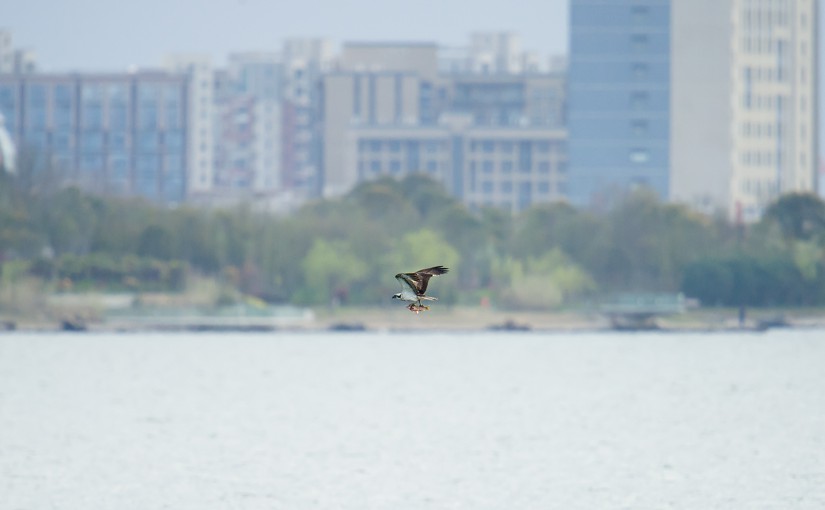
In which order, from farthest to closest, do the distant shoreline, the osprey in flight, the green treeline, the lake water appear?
the green treeline
the distant shoreline
the lake water
the osprey in flight

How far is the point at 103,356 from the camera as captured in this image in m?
154

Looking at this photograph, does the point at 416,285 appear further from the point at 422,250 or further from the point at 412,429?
the point at 422,250

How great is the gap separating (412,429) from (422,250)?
228 ft

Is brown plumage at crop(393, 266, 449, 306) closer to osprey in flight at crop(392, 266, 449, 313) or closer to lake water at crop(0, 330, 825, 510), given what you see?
osprey in flight at crop(392, 266, 449, 313)

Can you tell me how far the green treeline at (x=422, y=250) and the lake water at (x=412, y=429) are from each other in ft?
20.2

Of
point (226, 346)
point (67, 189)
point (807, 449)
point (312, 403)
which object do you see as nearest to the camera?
point (807, 449)

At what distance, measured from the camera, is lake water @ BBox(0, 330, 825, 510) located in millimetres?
63188

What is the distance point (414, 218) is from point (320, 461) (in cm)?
9898

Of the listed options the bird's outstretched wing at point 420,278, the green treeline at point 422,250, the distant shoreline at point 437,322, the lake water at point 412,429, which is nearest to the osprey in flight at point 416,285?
the bird's outstretched wing at point 420,278

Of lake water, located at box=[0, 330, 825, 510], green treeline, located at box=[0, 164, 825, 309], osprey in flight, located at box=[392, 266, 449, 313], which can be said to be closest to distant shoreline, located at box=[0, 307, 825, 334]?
green treeline, located at box=[0, 164, 825, 309]

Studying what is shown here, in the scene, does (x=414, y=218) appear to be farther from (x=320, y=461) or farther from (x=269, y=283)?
(x=320, y=461)

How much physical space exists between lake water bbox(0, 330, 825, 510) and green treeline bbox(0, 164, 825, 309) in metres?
6.15

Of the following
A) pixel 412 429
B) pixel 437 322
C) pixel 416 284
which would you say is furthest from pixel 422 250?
pixel 416 284

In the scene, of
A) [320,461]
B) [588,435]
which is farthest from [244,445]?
[588,435]
